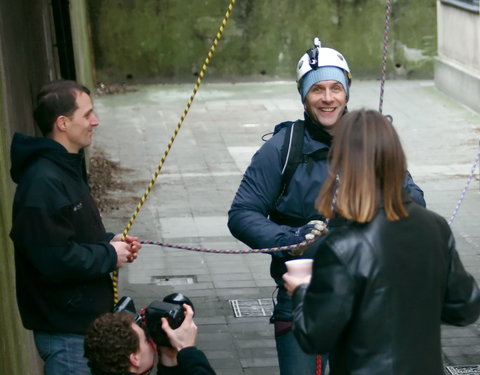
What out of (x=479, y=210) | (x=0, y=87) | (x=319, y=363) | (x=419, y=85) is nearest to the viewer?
(x=319, y=363)

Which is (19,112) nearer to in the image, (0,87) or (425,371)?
(0,87)

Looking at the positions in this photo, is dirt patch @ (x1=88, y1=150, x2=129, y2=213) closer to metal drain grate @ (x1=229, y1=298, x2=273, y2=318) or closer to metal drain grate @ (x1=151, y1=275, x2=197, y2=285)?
metal drain grate @ (x1=151, y1=275, x2=197, y2=285)

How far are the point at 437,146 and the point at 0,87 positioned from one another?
884 centimetres

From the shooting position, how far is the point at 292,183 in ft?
13.7

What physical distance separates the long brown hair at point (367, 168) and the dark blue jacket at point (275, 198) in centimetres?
118

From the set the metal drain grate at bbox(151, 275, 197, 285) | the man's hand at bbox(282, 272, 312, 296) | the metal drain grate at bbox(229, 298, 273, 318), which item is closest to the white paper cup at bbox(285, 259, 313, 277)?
the man's hand at bbox(282, 272, 312, 296)

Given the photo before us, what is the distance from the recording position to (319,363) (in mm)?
4148

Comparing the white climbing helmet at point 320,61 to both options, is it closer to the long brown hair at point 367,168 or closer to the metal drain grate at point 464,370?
the long brown hair at point 367,168

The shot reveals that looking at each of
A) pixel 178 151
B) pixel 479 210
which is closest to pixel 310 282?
pixel 479 210

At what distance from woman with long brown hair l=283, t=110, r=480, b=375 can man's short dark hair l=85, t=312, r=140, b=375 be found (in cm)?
71

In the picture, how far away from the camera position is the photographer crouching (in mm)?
3350

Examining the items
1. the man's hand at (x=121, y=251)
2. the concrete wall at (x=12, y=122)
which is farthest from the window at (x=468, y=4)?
the man's hand at (x=121, y=251)

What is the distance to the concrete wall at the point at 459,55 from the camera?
585 inches

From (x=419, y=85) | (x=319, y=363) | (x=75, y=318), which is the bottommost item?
(x=419, y=85)
